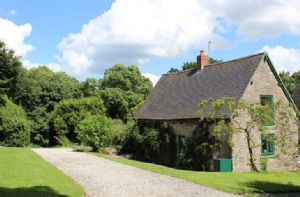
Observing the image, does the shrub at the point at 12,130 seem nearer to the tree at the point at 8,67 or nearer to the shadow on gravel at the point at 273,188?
the tree at the point at 8,67

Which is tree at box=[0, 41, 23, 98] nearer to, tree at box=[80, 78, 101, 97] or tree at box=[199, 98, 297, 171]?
tree at box=[80, 78, 101, 97]

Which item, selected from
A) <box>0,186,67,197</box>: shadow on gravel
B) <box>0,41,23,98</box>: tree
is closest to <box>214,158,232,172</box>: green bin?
<box>0,186,67,197</box>: shadow on gravel

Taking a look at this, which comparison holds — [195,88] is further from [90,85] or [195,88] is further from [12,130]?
[90,85]

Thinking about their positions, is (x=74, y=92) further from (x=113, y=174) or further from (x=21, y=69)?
(x=113, y=174)

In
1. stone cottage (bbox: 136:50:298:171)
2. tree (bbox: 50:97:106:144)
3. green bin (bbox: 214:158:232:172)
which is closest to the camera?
green bin (bbox: 214:158:232:172)

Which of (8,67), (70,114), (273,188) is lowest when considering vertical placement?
(273,188)

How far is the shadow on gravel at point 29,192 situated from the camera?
41.9ft

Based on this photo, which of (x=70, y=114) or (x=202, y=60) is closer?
(x=202, y=60)

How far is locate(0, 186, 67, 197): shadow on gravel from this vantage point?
1277 cm

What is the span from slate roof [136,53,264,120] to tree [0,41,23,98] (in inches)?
668

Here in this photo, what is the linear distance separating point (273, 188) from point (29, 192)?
10.7 m

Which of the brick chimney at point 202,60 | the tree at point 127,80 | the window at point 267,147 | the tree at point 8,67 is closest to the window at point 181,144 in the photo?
the window at point 267,147

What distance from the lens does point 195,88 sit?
1209 inches

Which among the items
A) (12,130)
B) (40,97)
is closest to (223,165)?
(12,130)
